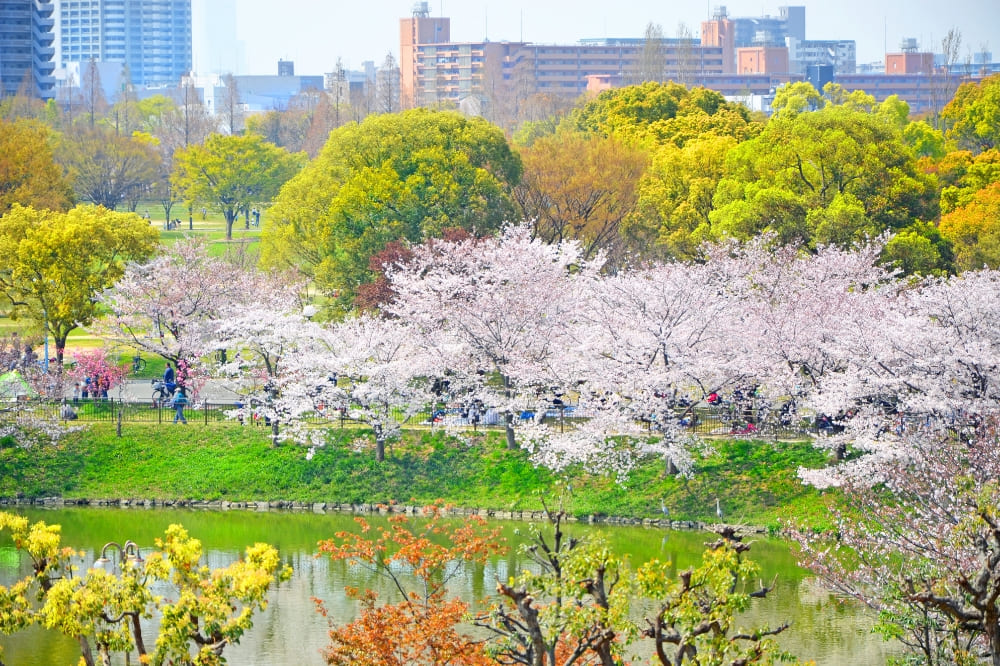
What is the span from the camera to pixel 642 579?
1333cm

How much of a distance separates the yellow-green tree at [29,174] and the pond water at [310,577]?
2255 centimetres

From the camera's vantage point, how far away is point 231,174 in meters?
77.1

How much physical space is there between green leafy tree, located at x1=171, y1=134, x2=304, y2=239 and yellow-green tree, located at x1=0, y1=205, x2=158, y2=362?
109 ft

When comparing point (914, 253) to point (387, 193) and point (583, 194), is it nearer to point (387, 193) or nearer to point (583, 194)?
point (583, 194)

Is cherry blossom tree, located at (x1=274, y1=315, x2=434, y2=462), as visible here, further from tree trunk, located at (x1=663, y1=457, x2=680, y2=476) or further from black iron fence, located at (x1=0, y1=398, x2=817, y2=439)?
tree trunk, located at (x1=663, y1=457, x2=680, y2=476)

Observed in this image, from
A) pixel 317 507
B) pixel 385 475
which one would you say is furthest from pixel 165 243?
pixel 317 507

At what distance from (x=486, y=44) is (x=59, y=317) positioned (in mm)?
133838

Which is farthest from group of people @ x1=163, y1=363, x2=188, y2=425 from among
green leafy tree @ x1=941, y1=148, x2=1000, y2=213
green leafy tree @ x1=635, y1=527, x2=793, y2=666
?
green leafy tree @ x1=635, y1=527, x2=793, y2=666

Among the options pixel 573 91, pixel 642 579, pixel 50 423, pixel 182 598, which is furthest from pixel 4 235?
pixel 573 91

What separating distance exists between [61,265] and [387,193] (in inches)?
377

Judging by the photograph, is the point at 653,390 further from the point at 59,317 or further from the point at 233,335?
the point at 59,317

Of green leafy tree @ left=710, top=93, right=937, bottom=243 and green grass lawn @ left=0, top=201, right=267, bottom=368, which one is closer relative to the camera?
green leafy tree @ left=710, top=93, right=937, bottom=243

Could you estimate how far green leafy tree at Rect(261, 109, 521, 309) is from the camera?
42406mm

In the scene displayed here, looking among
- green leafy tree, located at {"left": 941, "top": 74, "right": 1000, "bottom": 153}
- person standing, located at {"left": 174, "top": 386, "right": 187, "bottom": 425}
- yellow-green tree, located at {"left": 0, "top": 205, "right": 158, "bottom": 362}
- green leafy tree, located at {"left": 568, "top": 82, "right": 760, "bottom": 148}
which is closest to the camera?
person standing, located at {"left": 174, "top": 386, "right": 187, "bottom": 425}
